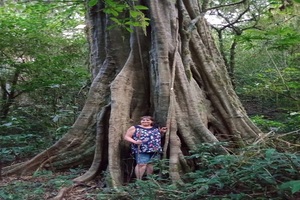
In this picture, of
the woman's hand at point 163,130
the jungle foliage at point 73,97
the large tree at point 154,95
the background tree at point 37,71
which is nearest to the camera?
the jungle foliage at point 73,97

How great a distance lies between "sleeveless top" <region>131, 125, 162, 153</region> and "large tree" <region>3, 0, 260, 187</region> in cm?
15

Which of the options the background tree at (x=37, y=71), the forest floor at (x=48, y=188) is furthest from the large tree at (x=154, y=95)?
the background tree at (x=37, y=71)

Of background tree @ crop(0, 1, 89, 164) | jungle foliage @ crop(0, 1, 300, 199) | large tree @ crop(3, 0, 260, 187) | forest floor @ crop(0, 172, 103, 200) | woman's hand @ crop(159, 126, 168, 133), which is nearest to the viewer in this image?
jungle foliage @ crop(0, 1, 300, 199)

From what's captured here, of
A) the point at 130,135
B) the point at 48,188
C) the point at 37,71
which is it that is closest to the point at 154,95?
the point at 130,135

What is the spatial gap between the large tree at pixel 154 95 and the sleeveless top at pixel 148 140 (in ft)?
0.49

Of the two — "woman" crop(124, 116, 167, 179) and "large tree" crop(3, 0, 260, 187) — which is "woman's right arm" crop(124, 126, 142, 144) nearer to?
"woman" crop(124, 116, 167, 179)

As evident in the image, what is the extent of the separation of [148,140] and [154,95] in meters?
1.05

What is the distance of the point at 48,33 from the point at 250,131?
22.4 ft

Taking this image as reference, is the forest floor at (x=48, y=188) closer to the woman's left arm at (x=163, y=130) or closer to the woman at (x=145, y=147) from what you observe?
the woman at (x=145, y=147)

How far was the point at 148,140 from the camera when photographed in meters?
5.84

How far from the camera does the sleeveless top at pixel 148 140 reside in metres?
5.82

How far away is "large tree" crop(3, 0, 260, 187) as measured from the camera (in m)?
6.21

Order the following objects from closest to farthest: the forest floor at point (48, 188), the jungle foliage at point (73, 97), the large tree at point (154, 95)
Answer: the jungle foliage at point (73, 97), the forest floor at point (48, 188), the large tree at point (154, 95)

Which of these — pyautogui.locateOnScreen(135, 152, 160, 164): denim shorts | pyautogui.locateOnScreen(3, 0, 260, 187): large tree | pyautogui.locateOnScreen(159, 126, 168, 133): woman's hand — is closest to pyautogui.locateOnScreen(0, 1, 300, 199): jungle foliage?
pyautogui.locateOnScreen(135, 152, 160, 164): denim shorts
